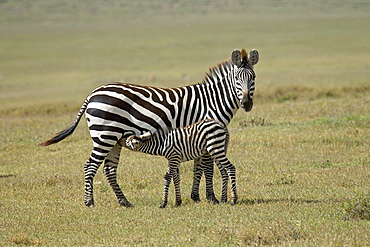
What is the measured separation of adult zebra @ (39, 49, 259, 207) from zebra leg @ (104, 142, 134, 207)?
2 centimetres

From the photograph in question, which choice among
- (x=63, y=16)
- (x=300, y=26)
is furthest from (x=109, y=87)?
(x=63, y=16)

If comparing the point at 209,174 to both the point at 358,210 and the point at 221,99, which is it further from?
the point at 358,210

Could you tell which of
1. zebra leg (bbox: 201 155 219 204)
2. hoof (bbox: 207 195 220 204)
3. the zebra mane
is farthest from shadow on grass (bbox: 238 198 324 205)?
the zebra mane

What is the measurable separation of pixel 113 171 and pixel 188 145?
4.83ft

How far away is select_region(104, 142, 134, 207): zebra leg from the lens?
9352 mm

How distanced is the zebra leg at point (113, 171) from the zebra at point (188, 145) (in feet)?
2.27

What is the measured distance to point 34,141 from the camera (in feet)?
51.1

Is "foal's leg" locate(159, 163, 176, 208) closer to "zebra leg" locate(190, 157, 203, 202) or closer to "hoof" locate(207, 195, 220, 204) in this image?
"zebra leg" locate(190, 157, 203, 202)

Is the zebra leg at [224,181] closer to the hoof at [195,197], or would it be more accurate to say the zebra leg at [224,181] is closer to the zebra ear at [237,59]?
the hoof at [195,197]

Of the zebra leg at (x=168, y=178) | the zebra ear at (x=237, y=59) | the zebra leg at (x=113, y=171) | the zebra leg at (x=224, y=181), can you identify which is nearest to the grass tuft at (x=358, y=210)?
the zebra leg at (x=224, y=181)

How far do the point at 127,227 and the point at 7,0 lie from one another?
102 meters

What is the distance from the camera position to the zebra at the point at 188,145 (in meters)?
8.73

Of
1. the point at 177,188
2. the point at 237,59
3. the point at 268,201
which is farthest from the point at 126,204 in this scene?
the point at 237,59

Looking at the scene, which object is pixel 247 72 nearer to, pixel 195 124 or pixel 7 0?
pixel 195 124
